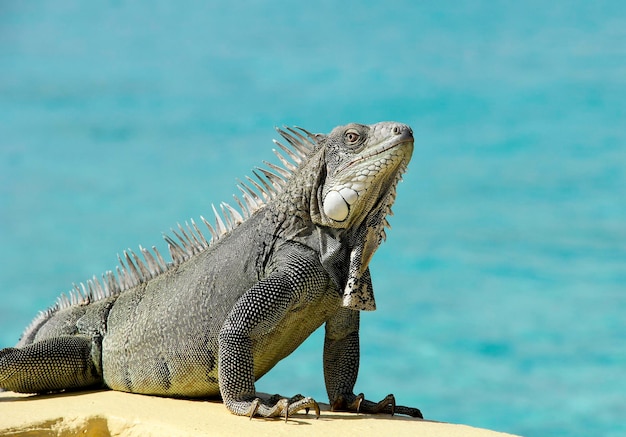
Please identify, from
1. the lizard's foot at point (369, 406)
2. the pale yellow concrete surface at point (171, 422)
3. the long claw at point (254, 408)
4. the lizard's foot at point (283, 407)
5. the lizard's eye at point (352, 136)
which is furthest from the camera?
the lizard's foot at point (369, 406)

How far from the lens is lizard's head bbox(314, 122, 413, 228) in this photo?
6.91 metres

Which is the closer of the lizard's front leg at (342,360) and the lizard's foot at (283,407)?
the lizard's foot at (283,407)

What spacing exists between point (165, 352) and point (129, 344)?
1.83 ft

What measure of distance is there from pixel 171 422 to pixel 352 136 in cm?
270

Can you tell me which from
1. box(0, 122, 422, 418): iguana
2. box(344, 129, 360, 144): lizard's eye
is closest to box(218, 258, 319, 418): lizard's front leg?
box(0, 122, 422, 418): iguana

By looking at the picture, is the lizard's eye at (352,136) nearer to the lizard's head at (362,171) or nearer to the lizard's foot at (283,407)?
the lizard's head at (362,171)

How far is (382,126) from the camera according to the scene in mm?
7027

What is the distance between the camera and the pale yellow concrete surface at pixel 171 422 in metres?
6.47

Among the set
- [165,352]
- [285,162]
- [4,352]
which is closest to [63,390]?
[4,352]

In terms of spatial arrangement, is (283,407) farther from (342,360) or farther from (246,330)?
(342,360)

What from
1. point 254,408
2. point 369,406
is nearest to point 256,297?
point 254,408

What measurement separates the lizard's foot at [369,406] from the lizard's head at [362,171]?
1.58 m

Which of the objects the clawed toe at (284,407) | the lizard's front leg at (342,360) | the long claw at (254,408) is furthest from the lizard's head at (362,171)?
the long claw at (254,408)

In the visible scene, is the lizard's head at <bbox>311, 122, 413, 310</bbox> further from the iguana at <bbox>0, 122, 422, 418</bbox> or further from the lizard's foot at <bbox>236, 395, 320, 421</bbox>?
the lizard's foot at <bbox>236, 395, 320, 421</bbox>
